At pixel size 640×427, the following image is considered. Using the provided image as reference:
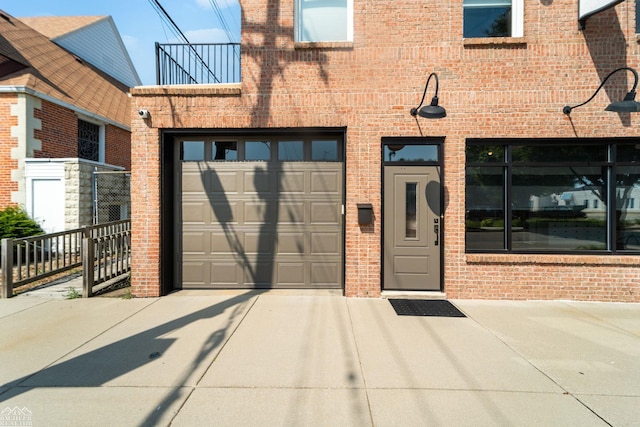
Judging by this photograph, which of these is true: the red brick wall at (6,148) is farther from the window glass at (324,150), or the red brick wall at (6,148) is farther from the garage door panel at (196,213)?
the window glass at (324,150)

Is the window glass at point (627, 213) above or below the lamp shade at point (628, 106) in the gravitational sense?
below

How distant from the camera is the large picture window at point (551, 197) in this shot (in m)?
5.25

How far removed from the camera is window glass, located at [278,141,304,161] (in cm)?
567

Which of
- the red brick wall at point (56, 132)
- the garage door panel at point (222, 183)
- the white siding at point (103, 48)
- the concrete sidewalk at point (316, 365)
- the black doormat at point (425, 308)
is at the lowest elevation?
the concrete sidewalk at point (316, 365)

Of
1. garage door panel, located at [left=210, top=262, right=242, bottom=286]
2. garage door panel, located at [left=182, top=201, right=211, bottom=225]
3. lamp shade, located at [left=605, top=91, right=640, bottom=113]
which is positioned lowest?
garage door panel, located at [left=210, top=262, right=242, bottom=286]

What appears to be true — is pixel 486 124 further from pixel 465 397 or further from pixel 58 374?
pixel 58 374

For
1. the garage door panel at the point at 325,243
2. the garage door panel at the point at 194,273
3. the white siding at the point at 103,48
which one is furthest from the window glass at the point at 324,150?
the white siding at the point at 103,48

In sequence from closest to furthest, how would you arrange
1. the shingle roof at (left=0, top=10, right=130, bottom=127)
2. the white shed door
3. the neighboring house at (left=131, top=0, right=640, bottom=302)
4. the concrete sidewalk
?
1. the concrete sidewalk
2. the neighboring house at (left=131, top=0, right=640, bottom=302)
3. the white shed door
4. the shingle roof at (left=0, top=10, right=130, bottom=127)

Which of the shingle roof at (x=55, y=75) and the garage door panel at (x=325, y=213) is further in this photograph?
the shingle roof at (x=55, y=75)

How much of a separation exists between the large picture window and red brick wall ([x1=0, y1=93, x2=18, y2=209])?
1293 centimetres

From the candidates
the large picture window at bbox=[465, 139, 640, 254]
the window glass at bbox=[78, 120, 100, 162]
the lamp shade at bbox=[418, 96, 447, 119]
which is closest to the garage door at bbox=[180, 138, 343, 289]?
the lamp shade at bbox=[418, 96, 447, 119]

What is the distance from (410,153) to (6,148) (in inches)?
476

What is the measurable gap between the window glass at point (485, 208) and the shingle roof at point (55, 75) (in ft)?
43.6

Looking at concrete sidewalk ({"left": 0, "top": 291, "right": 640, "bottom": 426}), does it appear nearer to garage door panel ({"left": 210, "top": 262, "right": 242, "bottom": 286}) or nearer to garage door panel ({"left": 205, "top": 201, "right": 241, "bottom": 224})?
garage door panel ({"left": 210, "top": 262, "right": 242, "bottom": 286})
